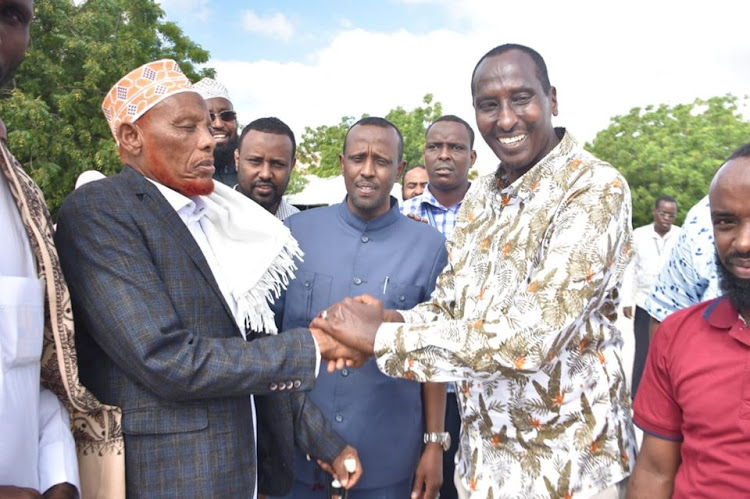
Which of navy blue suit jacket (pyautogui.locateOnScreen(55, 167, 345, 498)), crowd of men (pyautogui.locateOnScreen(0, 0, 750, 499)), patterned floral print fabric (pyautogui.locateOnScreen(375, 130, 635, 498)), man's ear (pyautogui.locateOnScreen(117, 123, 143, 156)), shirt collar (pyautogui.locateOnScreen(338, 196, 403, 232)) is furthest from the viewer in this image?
shirt collar (pyautogui.locateOnScreen(338, 196, 403, 232))

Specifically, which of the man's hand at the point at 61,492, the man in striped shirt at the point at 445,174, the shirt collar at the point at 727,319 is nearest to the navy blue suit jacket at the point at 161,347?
the man's hand at the point at 61,492

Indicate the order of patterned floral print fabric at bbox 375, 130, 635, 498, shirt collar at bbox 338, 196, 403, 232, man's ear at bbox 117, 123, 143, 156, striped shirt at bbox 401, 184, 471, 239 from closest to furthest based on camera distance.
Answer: patterned floral print fabric at bbox 375, 130, 635, 498
man's ear at bbox 117, 123, 143, 156
shirt collar at bbox 338, 196, 403, 232
striped shirt at bbox 401, 184, 471, 239

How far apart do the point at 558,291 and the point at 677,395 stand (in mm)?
491

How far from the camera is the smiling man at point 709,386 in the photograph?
6.07 feet

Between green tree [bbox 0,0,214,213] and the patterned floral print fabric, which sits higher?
green tree [bbox 0,0,214,213]

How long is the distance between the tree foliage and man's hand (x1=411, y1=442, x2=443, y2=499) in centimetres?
2463

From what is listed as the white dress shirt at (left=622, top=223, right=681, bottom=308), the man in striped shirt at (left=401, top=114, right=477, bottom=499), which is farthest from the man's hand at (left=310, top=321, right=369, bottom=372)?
the white dress shirt at (left=622, top=223, right=681, bottom=308)

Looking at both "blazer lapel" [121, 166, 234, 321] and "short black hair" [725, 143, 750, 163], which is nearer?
"short black hair" [725, 143, 750, 163]

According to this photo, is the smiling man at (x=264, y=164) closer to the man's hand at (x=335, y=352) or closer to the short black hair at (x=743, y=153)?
the man's hand at (x=335, y=352)

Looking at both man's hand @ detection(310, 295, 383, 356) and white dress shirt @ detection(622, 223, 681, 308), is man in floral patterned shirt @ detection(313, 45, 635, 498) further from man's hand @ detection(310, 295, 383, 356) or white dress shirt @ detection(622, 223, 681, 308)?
white dress shirt @ detection(622, 223, 681, 308)

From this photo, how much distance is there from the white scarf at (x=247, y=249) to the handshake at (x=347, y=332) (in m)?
0.21

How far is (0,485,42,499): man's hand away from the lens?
1459 millimetres

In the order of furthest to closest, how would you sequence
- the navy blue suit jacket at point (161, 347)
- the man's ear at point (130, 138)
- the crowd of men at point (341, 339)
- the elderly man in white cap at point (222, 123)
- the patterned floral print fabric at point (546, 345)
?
the elderly man in white cap at point (222, 123) < the man's ear at point (130, 138) < the patterned floral print fabric at point (546, 345) < the navy blue suit jacket at point (161, 347) < the crowd of men at point (341, 339)

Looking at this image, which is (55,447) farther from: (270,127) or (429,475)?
(270,127)
